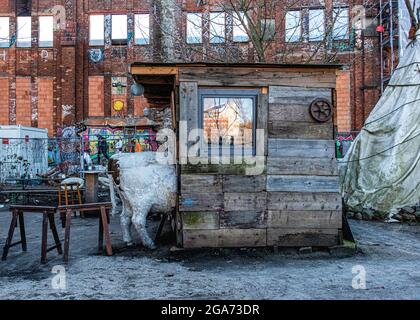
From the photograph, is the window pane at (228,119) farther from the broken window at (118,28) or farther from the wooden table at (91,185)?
the broken window at (118,28)

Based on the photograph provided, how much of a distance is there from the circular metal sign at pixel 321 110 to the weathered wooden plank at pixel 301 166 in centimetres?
72

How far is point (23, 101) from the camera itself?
86.0 ft

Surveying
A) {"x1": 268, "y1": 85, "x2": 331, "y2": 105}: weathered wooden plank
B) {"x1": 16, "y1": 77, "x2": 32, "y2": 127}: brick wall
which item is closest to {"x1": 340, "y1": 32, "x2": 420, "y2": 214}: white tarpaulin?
{"x1": 268, "y1": 85, "x2": 331, "y2": 105}: weathered wooden plank

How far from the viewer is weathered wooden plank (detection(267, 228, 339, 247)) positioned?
7.20 m

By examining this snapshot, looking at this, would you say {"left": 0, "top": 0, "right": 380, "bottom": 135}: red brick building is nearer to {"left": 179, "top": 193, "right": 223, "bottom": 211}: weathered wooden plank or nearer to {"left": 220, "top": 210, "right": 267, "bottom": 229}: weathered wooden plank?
{"left": 179, "top": 193, "right": 223, "bottom": 211}: weathered wooden plank

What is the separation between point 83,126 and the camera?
2603 centimetres

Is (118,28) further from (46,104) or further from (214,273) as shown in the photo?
(214,273)

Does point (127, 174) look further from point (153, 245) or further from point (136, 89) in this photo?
point (136, 89)

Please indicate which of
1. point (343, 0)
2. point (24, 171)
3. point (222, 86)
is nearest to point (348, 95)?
point (343, 0)

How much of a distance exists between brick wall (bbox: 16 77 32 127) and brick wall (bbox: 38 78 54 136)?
61cm

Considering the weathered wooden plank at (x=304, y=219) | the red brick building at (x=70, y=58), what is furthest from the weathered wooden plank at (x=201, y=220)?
the red brick building at (x=70, y=58)

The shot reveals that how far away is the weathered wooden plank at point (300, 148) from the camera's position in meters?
7.30

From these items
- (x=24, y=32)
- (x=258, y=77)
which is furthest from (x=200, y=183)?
(x=24, y=32)

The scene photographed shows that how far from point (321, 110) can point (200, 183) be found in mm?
2420
